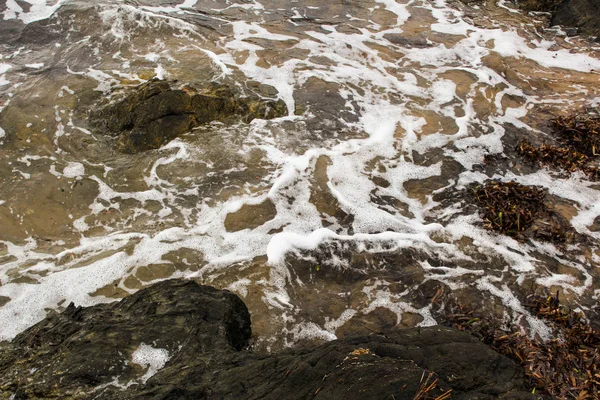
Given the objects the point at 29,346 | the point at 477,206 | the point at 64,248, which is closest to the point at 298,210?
the point at 477,206

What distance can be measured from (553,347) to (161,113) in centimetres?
643

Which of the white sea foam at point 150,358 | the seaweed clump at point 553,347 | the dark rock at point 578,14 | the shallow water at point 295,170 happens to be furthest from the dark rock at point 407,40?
the white sea foam at point 150,358

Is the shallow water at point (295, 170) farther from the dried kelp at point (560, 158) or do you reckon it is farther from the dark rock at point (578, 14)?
the dark rock at point (578, 14)

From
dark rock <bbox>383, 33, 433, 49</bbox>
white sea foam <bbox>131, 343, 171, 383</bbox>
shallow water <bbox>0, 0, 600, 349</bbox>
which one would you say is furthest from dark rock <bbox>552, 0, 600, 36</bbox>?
white sea foam <bbox>131, 343, 171, 383</bbox>

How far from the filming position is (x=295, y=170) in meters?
6.42

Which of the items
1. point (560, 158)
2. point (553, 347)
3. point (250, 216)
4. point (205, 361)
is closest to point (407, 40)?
point (560, 158)

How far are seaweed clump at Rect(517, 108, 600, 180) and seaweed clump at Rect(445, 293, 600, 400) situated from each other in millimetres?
2774

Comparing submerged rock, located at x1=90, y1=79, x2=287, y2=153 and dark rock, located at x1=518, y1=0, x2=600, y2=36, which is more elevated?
dark rock, located at x1=518, y1=0, x2=600, y2=36

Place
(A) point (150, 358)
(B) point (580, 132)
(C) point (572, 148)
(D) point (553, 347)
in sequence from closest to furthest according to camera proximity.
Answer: (A) point (150, 358) → (D) point (553, 347) → (C) point (572, 148) → (B) point (580, 132)

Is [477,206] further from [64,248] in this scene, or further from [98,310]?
[64,248]

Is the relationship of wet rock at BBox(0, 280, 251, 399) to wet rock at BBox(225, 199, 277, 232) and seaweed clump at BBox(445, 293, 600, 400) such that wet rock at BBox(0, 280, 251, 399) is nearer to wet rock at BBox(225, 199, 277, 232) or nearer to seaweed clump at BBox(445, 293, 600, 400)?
wet rock at BBox(225, 199, 277, 232)

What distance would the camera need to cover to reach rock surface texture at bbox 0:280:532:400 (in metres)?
2.47

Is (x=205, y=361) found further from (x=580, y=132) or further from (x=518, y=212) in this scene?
(x=580, y=132)

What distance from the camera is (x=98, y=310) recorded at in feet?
12.7
